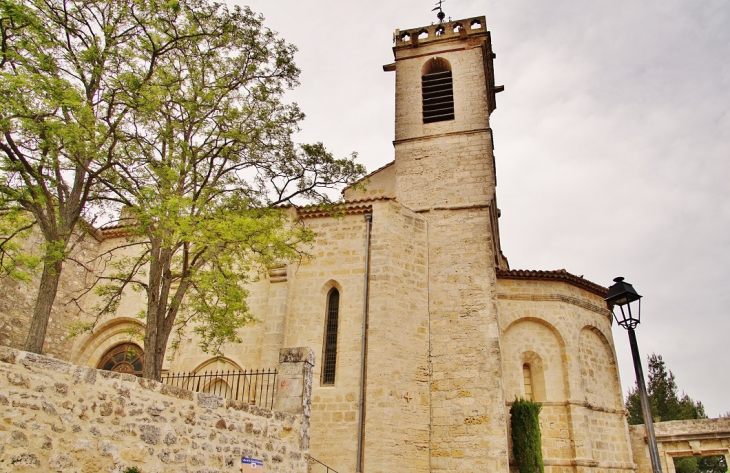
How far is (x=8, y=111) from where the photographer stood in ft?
26.7

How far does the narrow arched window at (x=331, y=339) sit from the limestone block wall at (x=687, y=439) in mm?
9976

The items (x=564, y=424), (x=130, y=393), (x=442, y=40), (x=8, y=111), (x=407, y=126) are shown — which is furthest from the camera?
(x=442, y=40)

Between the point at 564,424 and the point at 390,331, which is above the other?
the point at 390,331

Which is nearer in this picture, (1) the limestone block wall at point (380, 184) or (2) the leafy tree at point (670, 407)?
(1) the limestone block wall at point (380, 184)

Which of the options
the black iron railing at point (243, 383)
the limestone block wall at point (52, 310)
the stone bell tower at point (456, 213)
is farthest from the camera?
the limestone block wall at point (52, 310)

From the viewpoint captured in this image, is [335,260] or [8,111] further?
[335,260]

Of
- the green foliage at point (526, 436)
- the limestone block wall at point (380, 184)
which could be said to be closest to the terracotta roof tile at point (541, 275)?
the green foliage at point (526, 436)

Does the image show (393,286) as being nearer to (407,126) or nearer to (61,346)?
(407,126)

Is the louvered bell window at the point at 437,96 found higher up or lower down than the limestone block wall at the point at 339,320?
higher up

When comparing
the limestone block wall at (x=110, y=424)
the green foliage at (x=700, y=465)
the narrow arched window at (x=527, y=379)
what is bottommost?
the limestone block wall at (x=110, y=424)

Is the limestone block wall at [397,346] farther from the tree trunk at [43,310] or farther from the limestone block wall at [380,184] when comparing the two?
the tree trunk at [43,310]

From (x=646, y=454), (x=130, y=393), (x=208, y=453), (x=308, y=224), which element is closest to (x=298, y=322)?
(x=308, y=224)

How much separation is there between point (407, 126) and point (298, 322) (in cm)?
748

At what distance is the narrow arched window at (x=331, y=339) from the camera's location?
1205cm
